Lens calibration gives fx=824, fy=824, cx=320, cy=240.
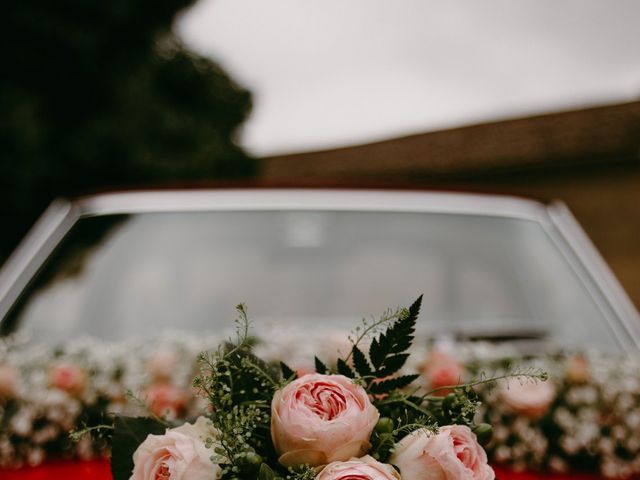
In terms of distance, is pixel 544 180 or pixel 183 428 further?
pixel 544 180

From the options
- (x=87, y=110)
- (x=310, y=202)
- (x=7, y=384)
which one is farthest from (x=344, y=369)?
(x=87, y=110)

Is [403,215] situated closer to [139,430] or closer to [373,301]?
[373,301]

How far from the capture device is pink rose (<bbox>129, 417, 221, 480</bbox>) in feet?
3.64

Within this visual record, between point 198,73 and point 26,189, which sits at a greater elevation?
point 198,73

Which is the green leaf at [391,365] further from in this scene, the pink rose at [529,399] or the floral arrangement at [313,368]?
the pink rose at [529,399]

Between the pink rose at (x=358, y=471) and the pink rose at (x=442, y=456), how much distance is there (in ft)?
0.12

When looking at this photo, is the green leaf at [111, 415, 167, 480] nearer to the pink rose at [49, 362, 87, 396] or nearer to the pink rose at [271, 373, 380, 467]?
the pink rose at [271, 373, 380, 467]

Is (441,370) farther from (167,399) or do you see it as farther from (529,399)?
(167,399)

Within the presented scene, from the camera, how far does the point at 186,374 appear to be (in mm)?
2221

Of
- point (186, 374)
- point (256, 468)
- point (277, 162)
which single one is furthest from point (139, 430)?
point (277, 162)

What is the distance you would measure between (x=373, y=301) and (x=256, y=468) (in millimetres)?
1819

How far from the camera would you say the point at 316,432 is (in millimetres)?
1089

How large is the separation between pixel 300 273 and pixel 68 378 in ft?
3.30

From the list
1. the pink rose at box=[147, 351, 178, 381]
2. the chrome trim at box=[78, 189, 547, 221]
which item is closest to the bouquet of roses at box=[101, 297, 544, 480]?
the pink rose at box=[147, 351, 178, 381]
